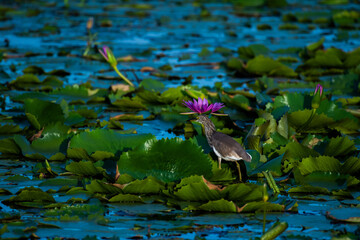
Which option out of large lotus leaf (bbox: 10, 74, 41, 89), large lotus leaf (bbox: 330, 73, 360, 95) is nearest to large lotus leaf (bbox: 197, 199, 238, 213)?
large lotus leaf (bbox: 330, 73, 360, 95)

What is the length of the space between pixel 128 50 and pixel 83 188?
5.05m

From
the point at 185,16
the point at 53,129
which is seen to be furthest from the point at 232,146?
the point at 185,16

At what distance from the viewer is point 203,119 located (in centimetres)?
351

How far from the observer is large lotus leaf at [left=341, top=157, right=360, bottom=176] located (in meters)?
3.33

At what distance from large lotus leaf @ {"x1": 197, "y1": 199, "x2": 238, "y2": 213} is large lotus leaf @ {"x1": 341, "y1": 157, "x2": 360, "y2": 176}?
31.3 inches

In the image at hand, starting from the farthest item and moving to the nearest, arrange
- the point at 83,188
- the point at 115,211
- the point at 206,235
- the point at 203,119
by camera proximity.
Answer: the point at 203,119, the point at 83,188, the point at 115,211, the point at 206,235

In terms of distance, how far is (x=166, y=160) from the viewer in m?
3.30

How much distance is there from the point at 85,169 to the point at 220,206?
885 millimetres

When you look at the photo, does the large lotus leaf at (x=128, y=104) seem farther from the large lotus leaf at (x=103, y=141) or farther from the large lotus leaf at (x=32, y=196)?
the large lotus leaf at (x=32, y=196)

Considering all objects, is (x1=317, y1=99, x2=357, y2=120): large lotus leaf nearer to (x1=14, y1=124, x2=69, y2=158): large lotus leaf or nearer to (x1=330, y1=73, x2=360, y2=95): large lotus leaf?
(x1=330, y1=73, x2=360, y2=95): large lotus leaf

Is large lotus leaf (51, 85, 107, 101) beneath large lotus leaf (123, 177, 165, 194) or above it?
above

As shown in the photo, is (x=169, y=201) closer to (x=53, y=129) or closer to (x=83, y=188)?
(x=83, y=188)

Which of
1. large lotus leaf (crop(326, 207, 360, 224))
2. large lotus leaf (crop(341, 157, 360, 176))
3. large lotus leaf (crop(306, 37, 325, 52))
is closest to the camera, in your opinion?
large lotus leaf (crop(326, 207, 360, 224))

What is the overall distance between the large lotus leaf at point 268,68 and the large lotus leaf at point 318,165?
294cm
